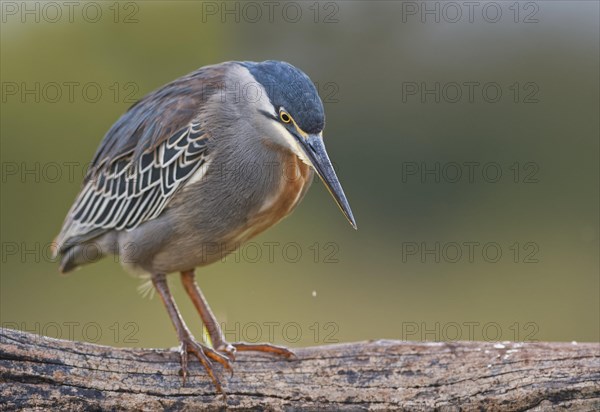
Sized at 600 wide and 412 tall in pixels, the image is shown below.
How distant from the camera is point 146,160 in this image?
14.8 feet

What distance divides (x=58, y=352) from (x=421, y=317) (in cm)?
436

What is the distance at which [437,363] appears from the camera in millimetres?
4039

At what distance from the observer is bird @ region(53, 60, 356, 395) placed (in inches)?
157

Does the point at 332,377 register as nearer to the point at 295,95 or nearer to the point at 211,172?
the point at 211,172

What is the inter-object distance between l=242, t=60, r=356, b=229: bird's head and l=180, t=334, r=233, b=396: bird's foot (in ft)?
2.96

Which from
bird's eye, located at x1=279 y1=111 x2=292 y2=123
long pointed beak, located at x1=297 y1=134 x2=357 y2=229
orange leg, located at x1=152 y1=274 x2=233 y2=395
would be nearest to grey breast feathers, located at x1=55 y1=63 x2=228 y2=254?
orange leg, located at x1=152 y1=274 x2=233 y2=395

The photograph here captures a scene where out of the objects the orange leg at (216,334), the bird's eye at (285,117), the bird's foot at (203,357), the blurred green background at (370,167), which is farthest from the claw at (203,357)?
the blurred green background at (370,167)

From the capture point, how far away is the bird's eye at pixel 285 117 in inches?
154

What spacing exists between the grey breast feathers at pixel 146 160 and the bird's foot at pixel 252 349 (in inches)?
29.5

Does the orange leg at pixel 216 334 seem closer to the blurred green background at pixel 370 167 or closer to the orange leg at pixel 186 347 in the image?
the orange leg at pixel 186 347

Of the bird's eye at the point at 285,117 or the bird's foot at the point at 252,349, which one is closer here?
the bird's eye at the point at 285,117

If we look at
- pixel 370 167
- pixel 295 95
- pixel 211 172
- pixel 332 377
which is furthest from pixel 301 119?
pixel 370 167

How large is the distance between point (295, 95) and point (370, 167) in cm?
432

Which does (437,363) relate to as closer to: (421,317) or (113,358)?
(113,358)
